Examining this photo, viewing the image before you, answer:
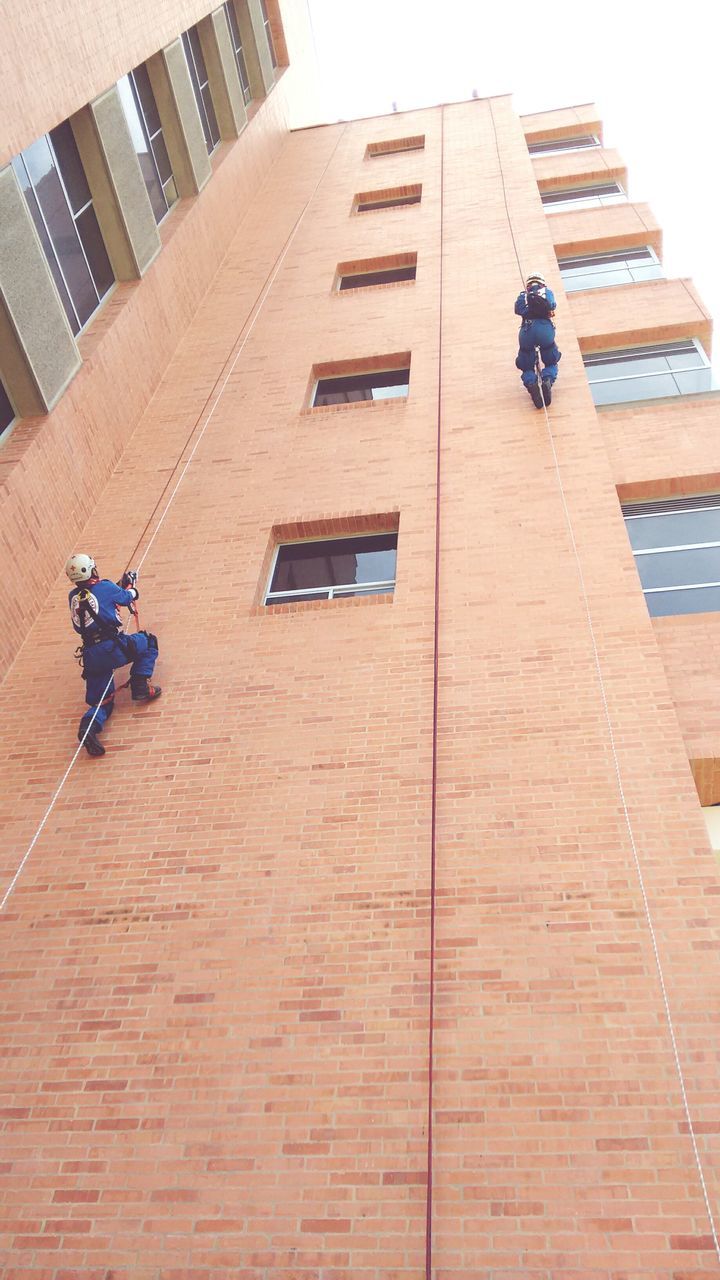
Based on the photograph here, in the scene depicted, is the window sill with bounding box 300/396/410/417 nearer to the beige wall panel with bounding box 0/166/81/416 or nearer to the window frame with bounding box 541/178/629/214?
the beige wall panel with bounding box 0/166/81/416

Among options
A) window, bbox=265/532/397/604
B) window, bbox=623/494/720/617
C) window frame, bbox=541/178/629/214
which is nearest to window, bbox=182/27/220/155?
window frame, bbox=541/178/629/214

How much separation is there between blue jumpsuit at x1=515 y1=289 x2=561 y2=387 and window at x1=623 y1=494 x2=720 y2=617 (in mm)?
1754

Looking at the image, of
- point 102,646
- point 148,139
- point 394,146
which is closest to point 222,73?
point 148,139

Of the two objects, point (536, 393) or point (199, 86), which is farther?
point (199, 86)

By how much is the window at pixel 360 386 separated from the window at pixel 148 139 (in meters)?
3.98

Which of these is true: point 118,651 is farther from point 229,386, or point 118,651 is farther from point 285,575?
point 229,386

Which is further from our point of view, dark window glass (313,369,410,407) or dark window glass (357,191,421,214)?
dark window glass (357,191,421,214)

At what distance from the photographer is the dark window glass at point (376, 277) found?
14.8 m

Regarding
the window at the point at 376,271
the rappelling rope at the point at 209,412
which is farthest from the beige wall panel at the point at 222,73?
the window at the point at 376,271

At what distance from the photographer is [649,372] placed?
1168cm

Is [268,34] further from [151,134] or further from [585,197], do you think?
[151,134]

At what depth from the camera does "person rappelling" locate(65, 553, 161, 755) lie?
23.1 feet

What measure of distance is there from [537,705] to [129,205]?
8.91m

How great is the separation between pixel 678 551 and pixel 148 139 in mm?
10140
